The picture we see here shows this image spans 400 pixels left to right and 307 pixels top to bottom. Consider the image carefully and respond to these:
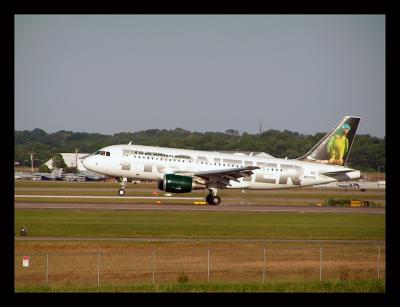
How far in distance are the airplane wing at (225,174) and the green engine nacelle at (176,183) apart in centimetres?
150

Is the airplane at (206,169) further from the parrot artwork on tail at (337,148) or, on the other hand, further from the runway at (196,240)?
the runway at (196,240)

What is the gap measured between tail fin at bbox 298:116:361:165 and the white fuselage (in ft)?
4.96

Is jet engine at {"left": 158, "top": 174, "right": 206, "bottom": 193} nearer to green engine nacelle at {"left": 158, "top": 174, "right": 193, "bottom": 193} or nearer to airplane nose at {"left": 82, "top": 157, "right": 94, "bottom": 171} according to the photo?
green engine nacelle at {"left": 158, "top": 174, "right": 193, "bottom": 193}

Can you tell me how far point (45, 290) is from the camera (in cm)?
2472

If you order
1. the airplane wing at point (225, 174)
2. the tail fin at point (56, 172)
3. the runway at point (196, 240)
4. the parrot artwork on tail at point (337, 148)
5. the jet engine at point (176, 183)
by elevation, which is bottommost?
the tail fin at point (56, 172)

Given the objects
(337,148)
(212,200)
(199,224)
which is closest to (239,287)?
(199,224)

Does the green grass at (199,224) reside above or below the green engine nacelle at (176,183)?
below

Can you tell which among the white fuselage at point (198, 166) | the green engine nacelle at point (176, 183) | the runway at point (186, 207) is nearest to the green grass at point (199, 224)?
the runway at point (186, 207)

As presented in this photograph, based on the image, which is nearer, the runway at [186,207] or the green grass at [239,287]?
the green grass at [239,287]

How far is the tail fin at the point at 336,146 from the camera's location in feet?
201

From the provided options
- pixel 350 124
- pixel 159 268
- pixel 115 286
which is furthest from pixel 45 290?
pixel 350 124
